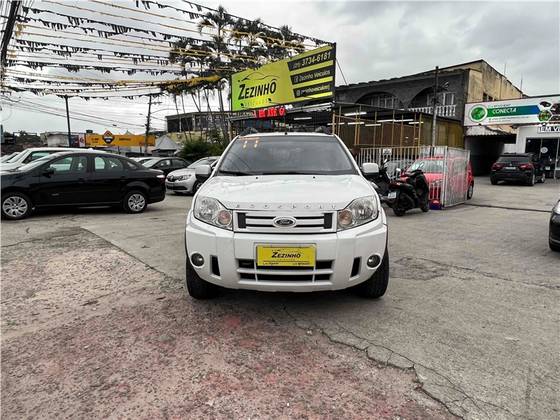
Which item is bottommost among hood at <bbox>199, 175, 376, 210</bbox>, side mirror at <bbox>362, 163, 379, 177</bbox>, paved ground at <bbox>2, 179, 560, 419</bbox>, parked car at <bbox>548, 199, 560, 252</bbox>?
paved ground at <bbox>2, 179, 560, 419</bbox>

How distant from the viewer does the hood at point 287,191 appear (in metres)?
3.11

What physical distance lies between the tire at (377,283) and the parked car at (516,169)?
57.9 ft

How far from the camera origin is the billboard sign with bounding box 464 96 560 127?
21938 millimetres

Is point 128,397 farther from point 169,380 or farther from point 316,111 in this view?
point 316,111

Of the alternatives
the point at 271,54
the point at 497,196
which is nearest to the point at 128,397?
the point at 497,196

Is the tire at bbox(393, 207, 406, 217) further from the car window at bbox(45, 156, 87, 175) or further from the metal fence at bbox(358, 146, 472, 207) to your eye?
the car window at bbox(45, 156, 87, 175)

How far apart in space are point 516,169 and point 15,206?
63.3ft

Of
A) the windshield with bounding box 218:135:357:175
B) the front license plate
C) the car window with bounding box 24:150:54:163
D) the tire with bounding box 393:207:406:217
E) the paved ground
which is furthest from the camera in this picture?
the car window with bounding box 24:150:54:163

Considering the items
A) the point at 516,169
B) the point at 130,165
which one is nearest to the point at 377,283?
the point at 130,165

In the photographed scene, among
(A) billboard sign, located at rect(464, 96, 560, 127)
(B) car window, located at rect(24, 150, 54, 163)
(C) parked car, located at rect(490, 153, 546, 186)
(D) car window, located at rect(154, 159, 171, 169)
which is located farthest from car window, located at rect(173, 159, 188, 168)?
(A) billboard sign, located at rect(464, 96, 560, 127)

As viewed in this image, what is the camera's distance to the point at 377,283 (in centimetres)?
362

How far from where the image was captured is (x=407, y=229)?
25.4ft

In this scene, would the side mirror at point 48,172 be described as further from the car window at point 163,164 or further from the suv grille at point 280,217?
the car window at point 163,164

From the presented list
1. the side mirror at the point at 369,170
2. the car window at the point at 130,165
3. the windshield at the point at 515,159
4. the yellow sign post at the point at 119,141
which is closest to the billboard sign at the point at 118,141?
the yellow sign post at the point at 119,141
